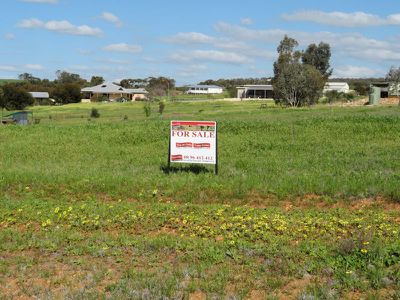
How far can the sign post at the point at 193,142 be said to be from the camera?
1309 centimetres

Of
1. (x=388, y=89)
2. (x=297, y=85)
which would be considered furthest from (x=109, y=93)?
(x=388, y=89)

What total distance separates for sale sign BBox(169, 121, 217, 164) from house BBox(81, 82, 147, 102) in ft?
353

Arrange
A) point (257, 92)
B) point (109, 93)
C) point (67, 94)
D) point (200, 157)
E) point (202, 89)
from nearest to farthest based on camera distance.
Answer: point (200, 157), point (67, 94), point (257, 92), point (109, 93), point (202, 89)

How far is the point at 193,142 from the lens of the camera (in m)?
13.2

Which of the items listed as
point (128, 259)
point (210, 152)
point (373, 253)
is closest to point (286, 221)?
point (373, 253)

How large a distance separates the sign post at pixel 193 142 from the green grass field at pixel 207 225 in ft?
1.37

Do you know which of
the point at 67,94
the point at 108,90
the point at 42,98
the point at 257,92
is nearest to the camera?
the point at 67,94

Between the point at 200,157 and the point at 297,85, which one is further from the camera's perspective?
the point at 297,85

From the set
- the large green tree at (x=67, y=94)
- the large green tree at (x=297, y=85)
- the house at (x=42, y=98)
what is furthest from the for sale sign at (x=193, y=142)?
the large green tree at (x=67, y=94)

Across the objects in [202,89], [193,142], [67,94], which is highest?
[202,89]

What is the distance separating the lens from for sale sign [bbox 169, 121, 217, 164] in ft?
43.0

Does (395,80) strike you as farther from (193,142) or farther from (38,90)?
(38,90)

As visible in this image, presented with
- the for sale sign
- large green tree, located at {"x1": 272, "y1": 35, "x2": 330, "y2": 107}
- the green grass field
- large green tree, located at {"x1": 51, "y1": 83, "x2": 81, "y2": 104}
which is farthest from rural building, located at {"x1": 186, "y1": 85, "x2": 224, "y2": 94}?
the for sale sign

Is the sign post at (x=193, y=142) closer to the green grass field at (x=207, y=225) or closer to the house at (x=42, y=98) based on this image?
the green grass field at (x=207, y=225)
